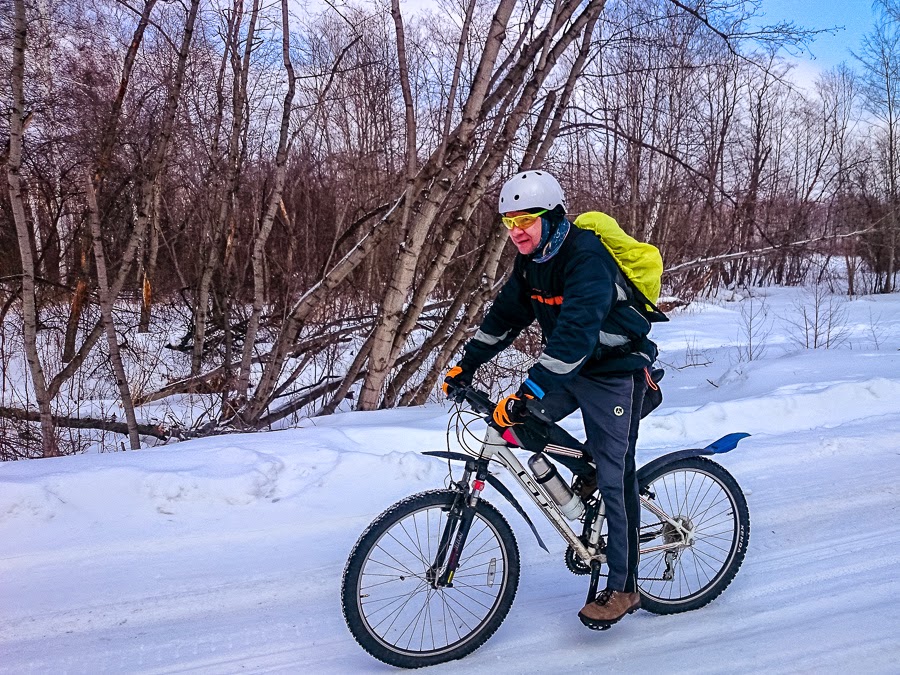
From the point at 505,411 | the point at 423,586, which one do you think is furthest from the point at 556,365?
the point at 423,586

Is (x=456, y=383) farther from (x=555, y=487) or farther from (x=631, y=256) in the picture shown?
(x=631, y=256)

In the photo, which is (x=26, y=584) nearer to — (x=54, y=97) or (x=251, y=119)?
(x=54, y=97)

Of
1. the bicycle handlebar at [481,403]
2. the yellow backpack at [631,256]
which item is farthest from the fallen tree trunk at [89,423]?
the yellow backpack at [631,256]

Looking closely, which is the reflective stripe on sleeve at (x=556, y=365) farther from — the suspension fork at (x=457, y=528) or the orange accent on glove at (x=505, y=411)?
the suspension fork at (x=457, y=528)

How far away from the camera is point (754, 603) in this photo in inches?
120

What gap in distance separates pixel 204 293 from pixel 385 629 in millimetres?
9257

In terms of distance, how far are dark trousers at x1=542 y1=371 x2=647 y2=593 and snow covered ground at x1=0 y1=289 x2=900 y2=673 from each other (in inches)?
14.4

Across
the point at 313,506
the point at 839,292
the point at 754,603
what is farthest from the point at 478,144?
the point at 839,292

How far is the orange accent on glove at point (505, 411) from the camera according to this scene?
2451 millimetres

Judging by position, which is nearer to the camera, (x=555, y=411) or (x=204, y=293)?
(x=555, y=411)

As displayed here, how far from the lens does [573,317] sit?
2.47m

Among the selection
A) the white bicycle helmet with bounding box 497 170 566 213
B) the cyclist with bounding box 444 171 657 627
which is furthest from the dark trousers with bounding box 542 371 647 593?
the white bicycle helmet with bounding box 497 170 566 213

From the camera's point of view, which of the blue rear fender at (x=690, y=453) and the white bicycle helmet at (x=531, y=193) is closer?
the white bicycle helmet at (x=531, y=193)

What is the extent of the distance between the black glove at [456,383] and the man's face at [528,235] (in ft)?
2.03
